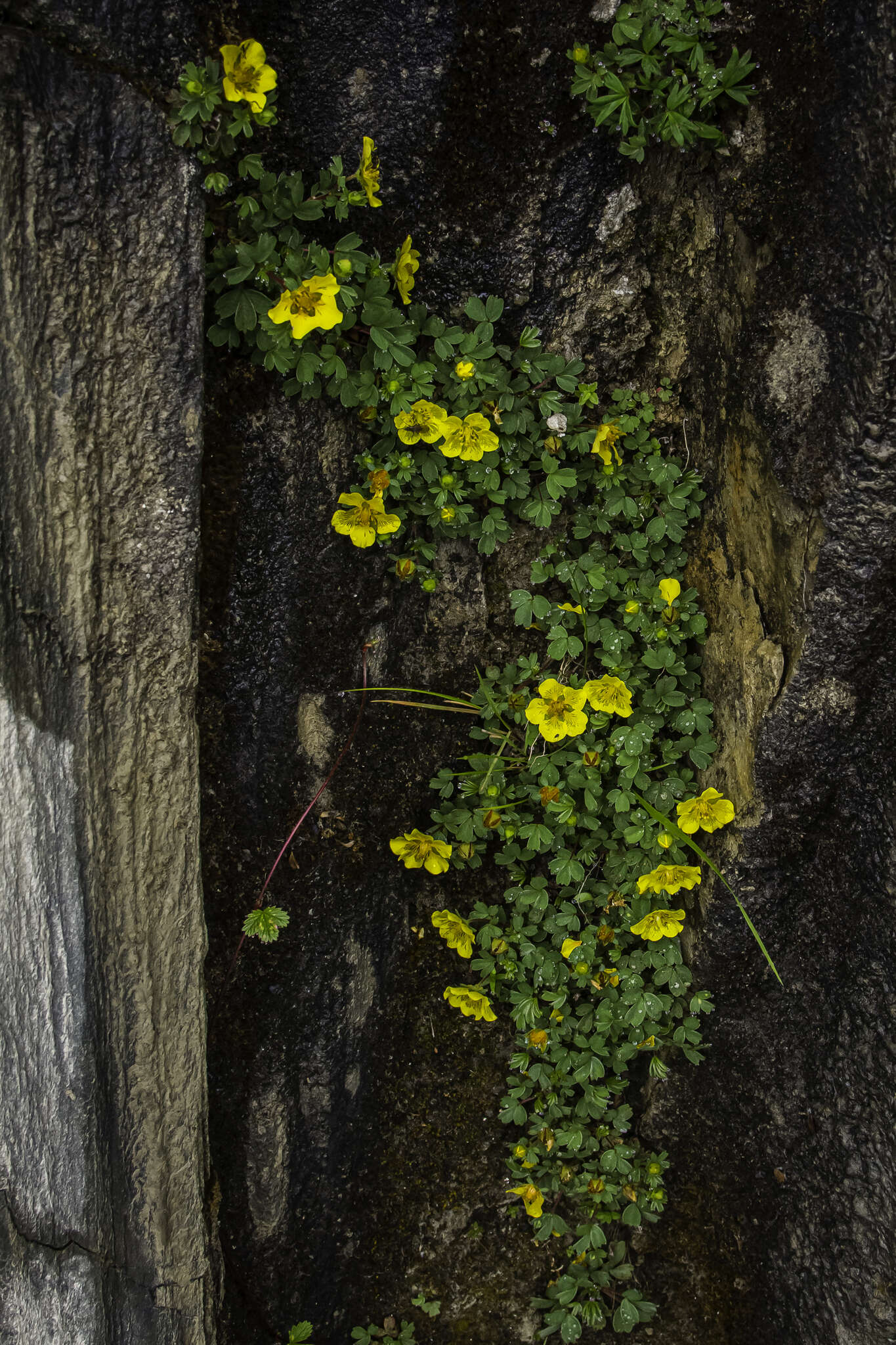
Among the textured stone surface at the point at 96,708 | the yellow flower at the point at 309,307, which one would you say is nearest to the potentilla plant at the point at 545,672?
the yellow flower at the point at 309,307

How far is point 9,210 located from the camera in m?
1.83

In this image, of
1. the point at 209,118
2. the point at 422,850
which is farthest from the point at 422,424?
the point at 422,850

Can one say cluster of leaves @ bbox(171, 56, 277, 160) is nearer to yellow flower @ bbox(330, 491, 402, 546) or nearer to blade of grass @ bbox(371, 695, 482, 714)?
yellow flower @ bbox(330, 491, 402, 546)

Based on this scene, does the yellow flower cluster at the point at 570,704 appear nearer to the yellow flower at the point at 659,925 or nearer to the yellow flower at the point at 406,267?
the yellow flower at the point at 659,925

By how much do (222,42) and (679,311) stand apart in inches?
54.0

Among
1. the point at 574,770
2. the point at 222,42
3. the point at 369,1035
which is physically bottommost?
the point at 369,1035

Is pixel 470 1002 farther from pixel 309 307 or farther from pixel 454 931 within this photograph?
pixel 309 307

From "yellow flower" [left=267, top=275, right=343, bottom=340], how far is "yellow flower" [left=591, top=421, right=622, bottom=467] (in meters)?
0.82

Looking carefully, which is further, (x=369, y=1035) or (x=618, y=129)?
(x=369, y=1035)

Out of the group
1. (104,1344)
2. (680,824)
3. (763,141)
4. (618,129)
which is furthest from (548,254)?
(104,1344)

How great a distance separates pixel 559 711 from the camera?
8.40ft

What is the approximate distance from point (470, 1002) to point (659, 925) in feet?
2.22

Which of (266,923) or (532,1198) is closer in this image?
(266,923)

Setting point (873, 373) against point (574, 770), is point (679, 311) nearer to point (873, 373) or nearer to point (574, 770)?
point (873, 373)
